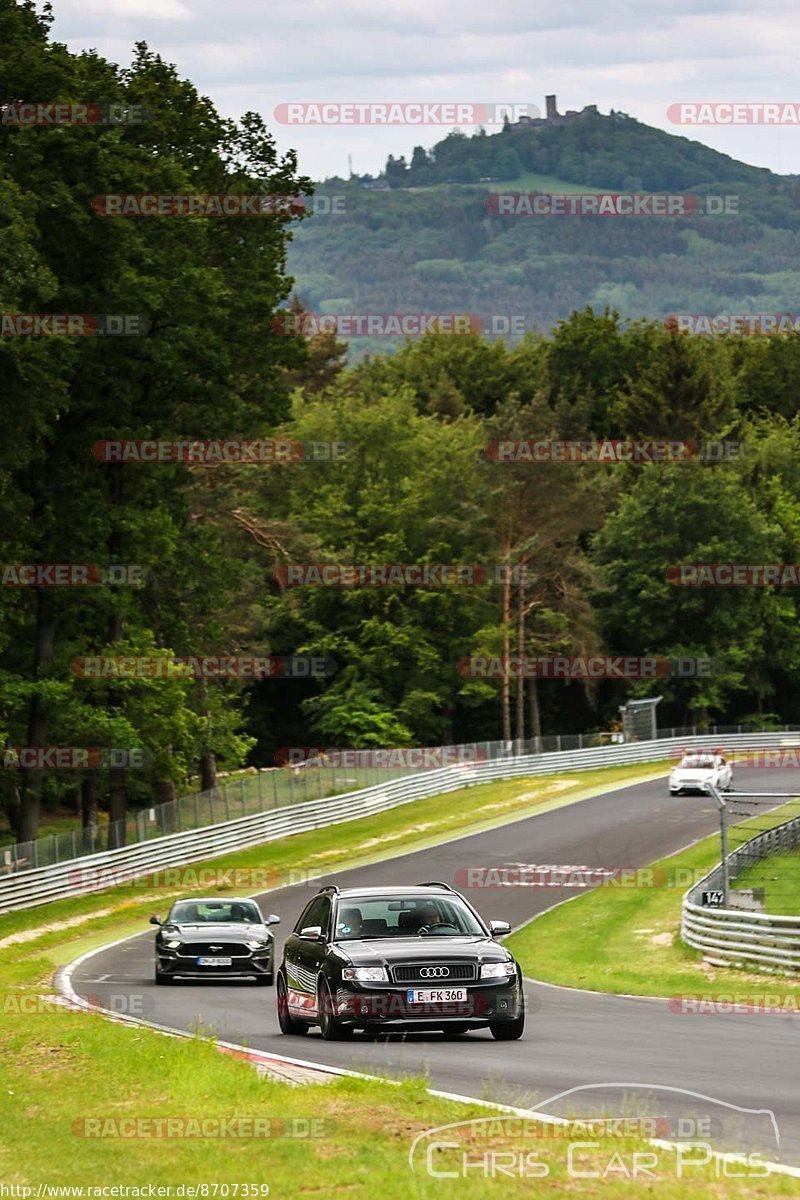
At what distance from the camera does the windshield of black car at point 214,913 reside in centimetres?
2658

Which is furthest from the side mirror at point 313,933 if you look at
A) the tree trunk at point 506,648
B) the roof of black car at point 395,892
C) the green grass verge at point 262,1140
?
the tree trunk at point 506,648

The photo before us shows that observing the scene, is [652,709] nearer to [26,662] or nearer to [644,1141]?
[26,662]

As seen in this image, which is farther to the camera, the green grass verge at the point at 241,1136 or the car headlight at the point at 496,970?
the car headlight at the point at 496,970

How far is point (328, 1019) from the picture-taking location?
16484 mm

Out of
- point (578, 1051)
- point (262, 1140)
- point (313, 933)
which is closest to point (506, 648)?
point (313, 933)

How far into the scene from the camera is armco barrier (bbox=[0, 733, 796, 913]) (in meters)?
42.9

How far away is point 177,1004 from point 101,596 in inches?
930

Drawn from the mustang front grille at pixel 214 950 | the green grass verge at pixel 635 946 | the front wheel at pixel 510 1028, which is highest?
the front wheel at pixel 510 1028

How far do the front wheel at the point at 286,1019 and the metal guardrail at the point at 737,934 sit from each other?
9995 mm

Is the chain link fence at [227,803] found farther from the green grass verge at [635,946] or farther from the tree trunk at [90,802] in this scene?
the green grass verge at [635,946]

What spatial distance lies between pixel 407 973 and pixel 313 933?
1.68m

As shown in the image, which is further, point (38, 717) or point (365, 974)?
point (38, 717)

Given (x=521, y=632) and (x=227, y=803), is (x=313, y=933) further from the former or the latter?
(x=521, y=632)

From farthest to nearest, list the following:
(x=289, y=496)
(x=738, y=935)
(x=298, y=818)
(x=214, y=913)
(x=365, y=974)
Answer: (x=289, y=496), (x=298, y=818), (x=738, y=935), (x=214, y=913), (x=365, y=974)
